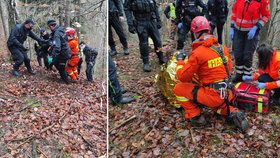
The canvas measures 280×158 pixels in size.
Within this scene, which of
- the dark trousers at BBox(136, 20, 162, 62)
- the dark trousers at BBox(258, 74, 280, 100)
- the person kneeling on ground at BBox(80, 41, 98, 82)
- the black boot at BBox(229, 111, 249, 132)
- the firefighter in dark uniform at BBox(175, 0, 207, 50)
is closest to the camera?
the black boot at BBox(229, 111, 249, 132)

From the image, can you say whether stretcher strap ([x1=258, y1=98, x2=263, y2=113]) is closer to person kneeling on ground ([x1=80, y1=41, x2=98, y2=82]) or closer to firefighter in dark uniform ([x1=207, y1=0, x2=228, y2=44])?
firefighter in dark uniform ([x1=207, y1=0, x2=228, y2=44])

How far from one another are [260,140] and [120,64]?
14.1 feet

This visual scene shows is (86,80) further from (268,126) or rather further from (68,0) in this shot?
(268,126)

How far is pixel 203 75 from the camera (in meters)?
4.21

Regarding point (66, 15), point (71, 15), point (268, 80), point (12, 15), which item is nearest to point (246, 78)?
point (268, 80)

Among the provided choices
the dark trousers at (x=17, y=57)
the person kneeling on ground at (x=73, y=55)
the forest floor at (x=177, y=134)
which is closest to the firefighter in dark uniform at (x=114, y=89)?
the forest floor at (x=177, y=134)

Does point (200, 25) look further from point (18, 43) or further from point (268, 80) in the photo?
point (18, 43)

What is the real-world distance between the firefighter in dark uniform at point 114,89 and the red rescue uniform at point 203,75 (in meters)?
1.27

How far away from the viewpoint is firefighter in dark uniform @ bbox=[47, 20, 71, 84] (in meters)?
8.15

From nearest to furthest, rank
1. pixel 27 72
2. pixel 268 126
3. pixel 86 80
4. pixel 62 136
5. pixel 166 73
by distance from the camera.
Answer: pixel 268 126 → pixel 166 73 → pixel 62 136 → pixel 27 72 → pixel 86 80

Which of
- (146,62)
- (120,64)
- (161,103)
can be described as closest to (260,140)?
(161,103)

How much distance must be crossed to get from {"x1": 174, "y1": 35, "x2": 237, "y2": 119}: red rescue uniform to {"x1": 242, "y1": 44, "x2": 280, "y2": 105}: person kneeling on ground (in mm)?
758

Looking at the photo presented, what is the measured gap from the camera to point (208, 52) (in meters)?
3.99

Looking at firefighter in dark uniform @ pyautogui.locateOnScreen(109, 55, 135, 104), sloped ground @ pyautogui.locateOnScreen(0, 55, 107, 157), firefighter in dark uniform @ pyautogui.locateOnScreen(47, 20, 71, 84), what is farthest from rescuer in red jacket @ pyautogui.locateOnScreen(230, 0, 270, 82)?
firefighter in dark uniform @ pyautogui.locateOnScreen(47, 20, 71, 84)
